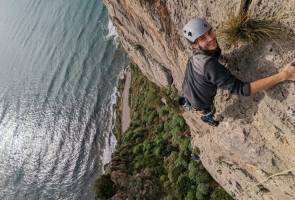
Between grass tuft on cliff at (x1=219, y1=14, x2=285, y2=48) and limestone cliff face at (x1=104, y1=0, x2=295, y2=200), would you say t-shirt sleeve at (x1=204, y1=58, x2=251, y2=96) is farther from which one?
limestone cliff face at (x1=104, y1=0, x2=295, y2=200)

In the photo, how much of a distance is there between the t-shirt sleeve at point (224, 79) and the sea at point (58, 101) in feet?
111

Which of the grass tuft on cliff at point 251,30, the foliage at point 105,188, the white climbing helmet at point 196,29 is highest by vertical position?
the foliage at point 105,188

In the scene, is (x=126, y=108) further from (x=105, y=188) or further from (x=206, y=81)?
(x=206, y=81)

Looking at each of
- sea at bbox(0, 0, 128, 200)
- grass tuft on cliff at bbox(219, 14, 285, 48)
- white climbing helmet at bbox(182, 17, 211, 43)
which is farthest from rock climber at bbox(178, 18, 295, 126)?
sea at bbox(0, 0, 128, 200)

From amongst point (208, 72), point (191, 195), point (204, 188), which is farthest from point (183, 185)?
point (208, 72)

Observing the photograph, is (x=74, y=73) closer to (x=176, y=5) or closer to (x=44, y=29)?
(x=44, y=29)

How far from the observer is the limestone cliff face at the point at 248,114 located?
28.9 feet

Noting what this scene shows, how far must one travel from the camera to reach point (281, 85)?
8.79 meters

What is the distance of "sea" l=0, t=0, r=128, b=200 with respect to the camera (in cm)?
4534

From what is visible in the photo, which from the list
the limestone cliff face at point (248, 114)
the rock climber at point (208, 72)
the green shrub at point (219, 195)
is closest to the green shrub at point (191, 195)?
the green shrub at point (219, 195)

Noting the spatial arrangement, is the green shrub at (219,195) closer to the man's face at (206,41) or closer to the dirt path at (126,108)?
the man's face at (206,41)

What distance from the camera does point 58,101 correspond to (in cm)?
5450

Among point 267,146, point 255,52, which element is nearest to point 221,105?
point 267,146

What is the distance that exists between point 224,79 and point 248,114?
109 inches
